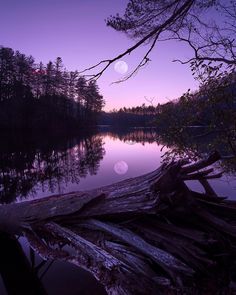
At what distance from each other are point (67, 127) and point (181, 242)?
238 feet

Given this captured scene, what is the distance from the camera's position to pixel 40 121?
6700cm

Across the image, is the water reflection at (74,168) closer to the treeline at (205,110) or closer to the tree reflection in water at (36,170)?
the tree reflection in water at (36,170)

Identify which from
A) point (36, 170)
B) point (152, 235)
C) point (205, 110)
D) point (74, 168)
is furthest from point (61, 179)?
point (152, 235)

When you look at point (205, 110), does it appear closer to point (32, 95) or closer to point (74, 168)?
point (74, 168)

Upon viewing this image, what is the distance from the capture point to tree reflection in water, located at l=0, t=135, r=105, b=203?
18.7m

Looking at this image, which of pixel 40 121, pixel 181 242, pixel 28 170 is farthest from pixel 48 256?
pixel 40 121

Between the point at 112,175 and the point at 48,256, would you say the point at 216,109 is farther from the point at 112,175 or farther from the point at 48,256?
the point at 112,175

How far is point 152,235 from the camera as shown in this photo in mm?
5945

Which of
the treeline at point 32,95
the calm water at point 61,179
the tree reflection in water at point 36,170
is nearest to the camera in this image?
the calm water at point 61,179

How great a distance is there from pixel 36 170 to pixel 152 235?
67.5 ft

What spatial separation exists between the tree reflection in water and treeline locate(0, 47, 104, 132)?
2430 cm

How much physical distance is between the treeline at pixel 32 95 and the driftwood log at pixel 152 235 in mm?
48429

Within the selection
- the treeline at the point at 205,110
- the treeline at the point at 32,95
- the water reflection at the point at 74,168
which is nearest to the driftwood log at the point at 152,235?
the water reflection at the point at 74,168

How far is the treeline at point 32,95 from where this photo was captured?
201 ft
